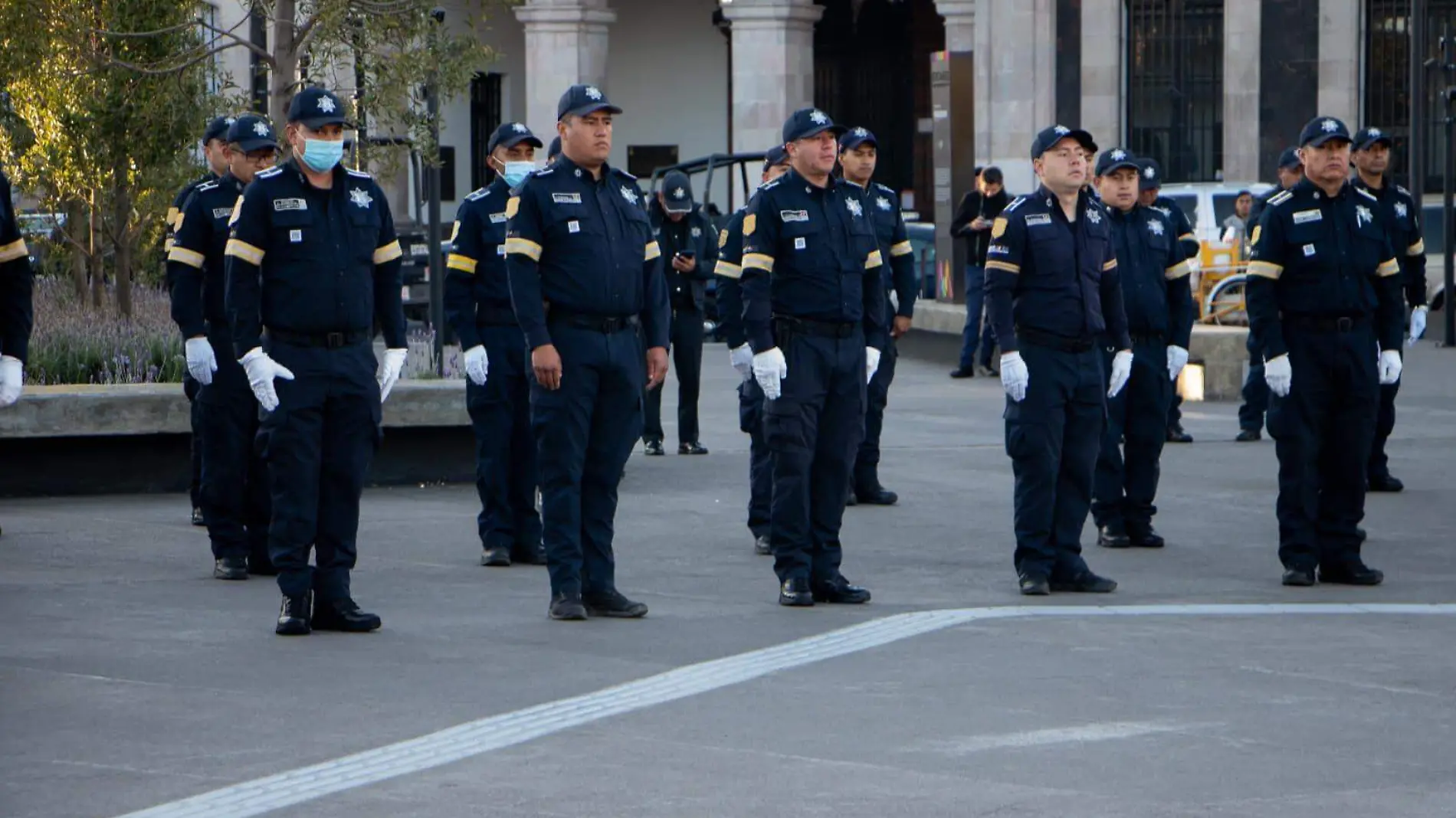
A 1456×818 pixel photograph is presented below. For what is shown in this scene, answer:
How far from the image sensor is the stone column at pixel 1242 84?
32.8m

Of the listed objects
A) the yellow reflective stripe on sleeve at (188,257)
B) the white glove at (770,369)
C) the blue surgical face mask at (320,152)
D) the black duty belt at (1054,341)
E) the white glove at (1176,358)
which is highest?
the blue surgical face mask at (320,152)

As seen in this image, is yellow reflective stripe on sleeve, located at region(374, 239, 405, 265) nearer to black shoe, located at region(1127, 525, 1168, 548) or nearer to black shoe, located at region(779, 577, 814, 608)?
black shoe, located at region(779, 577, 814, 608)

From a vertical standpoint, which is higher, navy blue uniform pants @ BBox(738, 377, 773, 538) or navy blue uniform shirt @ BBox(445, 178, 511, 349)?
navy blue uniform shirt @ BBox(445, 178, 511, 349)

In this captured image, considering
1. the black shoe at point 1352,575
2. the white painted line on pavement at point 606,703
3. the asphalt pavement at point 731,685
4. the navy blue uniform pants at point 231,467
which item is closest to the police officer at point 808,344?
the asphalt pavement at point 731,685

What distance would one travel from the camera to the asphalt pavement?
641cm

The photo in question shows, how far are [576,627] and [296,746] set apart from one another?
7.19 ft

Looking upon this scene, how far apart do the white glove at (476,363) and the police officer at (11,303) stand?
2.35 metres

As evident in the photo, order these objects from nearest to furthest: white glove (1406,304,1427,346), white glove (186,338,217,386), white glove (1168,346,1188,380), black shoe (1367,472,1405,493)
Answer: white glove (186,338,217,386) < white glove (1168,346,1188,380) < white glove (1406,304,1427,346) < black shoe (1367,472,1405,493)

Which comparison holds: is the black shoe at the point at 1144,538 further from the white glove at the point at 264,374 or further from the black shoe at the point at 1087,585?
the white glove at the point at 264,374

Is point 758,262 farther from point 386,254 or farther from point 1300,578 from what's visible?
point 1300,578

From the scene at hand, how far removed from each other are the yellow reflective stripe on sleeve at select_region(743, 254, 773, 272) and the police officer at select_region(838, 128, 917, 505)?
22.0 inches

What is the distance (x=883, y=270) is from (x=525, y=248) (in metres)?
2.43

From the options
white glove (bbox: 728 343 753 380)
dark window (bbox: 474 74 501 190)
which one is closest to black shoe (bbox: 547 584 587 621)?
white glove (bbox: 728 343 753 380)

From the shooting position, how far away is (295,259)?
8867mm
